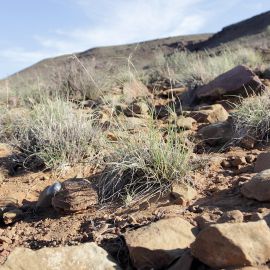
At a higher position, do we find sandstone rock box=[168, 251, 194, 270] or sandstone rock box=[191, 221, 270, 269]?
sandstone rock box=[191, 221, 270, 269]

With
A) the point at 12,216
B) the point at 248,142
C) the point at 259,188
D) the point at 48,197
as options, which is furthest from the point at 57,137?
the point at 259,188

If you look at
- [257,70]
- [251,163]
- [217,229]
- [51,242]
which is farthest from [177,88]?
[217,229]

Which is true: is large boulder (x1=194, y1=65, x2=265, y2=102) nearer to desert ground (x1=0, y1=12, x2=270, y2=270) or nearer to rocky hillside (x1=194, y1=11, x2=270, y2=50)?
desert ground (x1=0, y1=12, x2=270, y2=270)

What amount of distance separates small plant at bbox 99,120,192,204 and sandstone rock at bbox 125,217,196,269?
0.81m

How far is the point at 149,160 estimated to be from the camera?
145 inches

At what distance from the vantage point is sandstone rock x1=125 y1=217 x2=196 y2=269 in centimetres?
254

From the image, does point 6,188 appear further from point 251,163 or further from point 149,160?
point 251,163

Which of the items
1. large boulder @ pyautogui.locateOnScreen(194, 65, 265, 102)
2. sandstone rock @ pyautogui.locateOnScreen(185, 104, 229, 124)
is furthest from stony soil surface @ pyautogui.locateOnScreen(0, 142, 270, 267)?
large boulder @ pyautogui.locateOnScreen(194, 65, 265, 102)

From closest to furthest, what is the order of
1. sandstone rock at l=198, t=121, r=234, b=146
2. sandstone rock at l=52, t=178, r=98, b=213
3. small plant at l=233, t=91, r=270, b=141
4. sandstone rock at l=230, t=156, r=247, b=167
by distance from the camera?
sandstone rock at l=52, t=178, r=98, b=213 < sandstone rock at l=230, t=156, r=247, b=167 < small plant at l=233, t=91, r=270, b=141 < sandstone rock at l=198, t=121, r=234, b=146

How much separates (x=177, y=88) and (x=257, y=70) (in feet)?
4.97

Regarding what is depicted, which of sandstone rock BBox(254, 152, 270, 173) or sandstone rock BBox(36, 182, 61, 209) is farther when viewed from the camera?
sandstone rock BBox(36, 182, 61, 209)

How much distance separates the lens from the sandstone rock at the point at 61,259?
250 centimetres

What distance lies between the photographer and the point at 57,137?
16.0 feet

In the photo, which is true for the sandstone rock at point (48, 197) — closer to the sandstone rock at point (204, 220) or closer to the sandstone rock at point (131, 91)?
the sandstone rock at point (204, 220)
